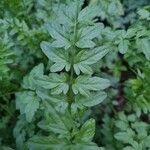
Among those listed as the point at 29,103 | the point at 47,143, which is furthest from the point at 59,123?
the point at 29,103

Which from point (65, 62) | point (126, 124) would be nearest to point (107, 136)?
point (126, 124)

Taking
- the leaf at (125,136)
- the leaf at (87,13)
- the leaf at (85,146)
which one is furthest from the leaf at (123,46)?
the leaf at (85,146)

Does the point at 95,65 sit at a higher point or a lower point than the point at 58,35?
lower

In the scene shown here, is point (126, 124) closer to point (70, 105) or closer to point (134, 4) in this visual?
point (70, 105)

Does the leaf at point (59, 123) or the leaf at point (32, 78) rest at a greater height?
the leaf at point (32, 78)

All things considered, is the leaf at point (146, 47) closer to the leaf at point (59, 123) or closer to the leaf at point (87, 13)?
the leaf at point (87, 13)

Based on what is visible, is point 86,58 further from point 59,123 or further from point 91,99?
point 59,123

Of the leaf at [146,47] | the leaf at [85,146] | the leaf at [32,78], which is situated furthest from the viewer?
the leaf at [32,78]
